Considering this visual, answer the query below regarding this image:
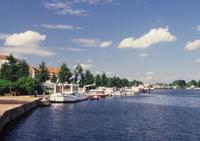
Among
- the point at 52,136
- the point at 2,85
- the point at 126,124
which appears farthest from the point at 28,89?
the point at 52,136

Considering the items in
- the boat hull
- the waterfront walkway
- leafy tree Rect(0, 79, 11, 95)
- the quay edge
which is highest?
leafy tree Rect(0, 79, 11, 95)

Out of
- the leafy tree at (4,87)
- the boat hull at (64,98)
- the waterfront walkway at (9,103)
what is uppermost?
the leafy tree at (4,87)

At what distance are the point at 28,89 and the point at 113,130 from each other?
95.6 m

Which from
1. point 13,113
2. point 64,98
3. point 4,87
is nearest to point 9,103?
point 13,113

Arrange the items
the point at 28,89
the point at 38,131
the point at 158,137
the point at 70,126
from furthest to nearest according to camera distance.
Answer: the point at 28,89 < the point at 70,126 < the point at 38,131 < the point at 158,137

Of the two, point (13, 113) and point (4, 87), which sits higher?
point (4, 87)

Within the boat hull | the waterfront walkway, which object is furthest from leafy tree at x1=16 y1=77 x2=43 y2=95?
the waterfront walkway

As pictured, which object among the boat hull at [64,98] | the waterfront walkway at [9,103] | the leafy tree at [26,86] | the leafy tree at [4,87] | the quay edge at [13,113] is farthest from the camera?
the leafy tree at [26,86]

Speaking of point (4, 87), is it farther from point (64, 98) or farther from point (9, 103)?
point (9, 103)

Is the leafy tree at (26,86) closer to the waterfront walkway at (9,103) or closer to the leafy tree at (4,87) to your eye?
the leafy tree at (4,87)

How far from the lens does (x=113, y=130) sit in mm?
68000

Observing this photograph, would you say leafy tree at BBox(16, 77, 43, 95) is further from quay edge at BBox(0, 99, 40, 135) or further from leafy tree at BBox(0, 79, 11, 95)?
quay edge at BBox(0, 99, 40, 135)

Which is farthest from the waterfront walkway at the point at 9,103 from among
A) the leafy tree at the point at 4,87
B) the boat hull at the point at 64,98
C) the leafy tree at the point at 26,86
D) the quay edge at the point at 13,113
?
the leafy tree at the point at 26,86

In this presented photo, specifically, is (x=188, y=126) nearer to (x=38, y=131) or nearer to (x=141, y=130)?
(x=141, y=130)
